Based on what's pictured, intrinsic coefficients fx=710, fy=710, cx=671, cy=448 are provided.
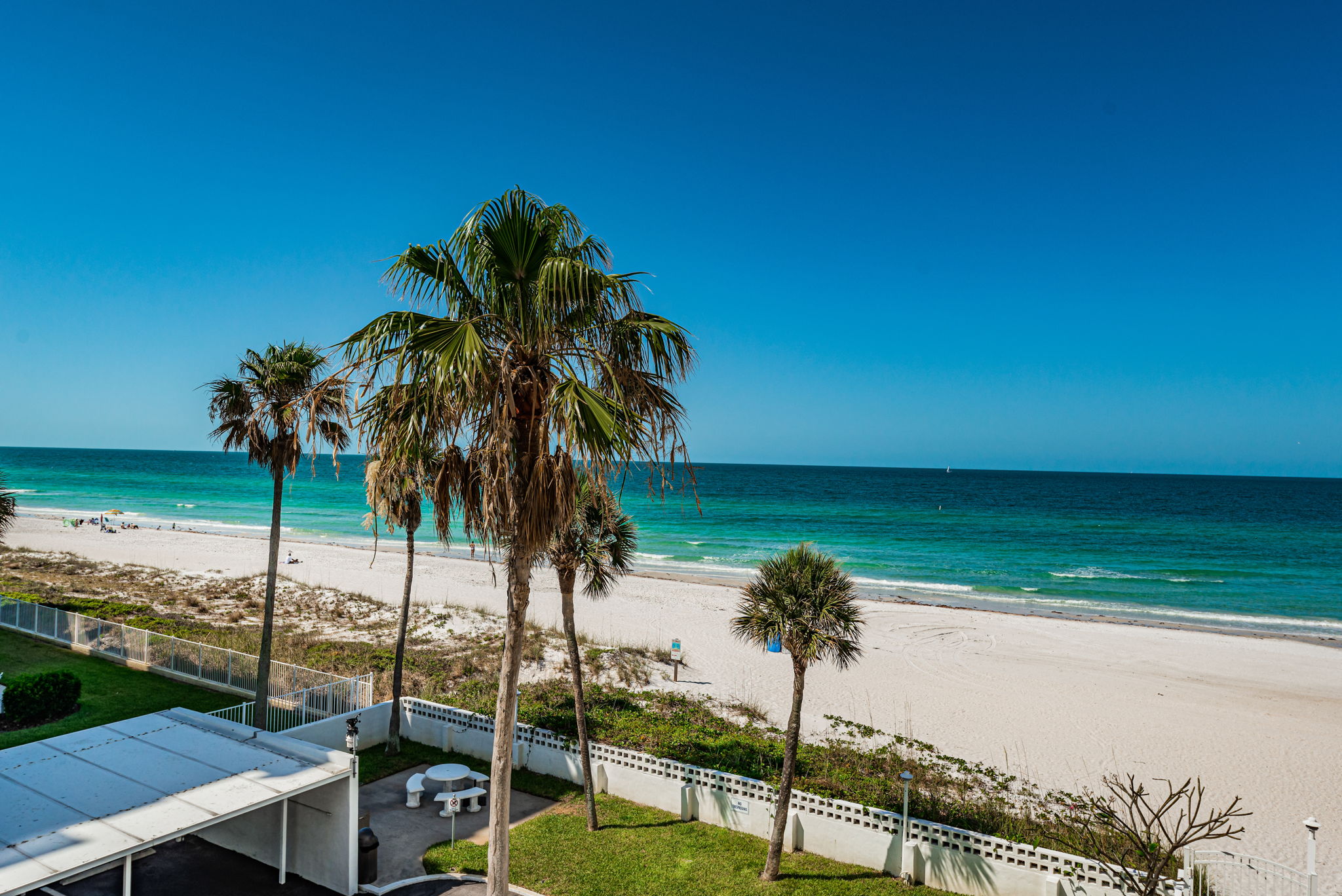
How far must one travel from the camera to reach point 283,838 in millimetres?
9109

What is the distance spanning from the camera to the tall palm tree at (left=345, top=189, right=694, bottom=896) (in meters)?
5.83

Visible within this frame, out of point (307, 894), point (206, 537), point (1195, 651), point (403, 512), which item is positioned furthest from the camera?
point (206, 537)

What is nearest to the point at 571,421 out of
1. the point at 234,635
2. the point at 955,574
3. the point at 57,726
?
the point at 57,726

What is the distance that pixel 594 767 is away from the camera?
515 inches

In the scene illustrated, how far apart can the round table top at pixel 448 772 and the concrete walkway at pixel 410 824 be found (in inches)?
19.8

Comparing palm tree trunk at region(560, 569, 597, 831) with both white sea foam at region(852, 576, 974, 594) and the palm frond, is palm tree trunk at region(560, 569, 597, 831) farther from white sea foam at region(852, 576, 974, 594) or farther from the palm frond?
white sea foam at region(852, 576, 974, 594)

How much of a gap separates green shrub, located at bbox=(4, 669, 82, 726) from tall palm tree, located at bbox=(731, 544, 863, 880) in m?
13.9

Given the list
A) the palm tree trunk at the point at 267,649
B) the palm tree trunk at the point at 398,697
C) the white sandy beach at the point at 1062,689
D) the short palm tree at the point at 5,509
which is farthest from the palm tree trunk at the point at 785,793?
the short palm tree at the point at 5,509

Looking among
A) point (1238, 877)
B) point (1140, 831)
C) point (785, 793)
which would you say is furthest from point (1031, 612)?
point (785, 793)

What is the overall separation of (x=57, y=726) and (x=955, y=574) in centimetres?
4437

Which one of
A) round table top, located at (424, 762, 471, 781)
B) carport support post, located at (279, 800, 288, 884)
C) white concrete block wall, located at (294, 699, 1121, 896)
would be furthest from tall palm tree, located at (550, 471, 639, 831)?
carport support post, located at (279, 800, 288, 884)

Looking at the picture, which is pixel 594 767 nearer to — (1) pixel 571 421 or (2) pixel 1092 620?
(1) pixel 571 421

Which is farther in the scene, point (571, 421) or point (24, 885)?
point (24, 885)

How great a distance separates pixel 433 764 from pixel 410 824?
2421mm
